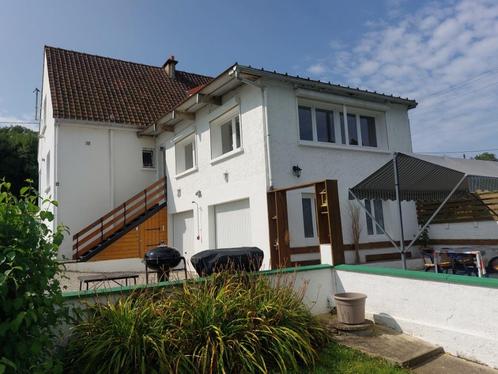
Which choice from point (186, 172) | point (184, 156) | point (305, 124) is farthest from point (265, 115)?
point (184, 156)

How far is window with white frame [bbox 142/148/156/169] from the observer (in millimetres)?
17344

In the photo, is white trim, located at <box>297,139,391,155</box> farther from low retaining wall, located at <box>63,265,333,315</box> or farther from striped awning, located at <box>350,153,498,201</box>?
low retaining wall, located at <box>63,265,333,315</box>

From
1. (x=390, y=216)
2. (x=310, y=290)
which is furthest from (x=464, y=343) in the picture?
(x=390, y=216)

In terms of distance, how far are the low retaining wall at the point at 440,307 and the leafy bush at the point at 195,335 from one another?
1624 millimetres

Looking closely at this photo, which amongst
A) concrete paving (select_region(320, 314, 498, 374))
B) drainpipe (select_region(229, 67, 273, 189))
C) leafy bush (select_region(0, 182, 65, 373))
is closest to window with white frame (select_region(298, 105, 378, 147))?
drainpipe (select_region(229, 67, 273, 189))

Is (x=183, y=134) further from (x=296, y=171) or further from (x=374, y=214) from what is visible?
(x=374, y=214)

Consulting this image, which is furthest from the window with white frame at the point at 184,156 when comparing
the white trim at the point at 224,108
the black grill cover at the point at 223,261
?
the black grill cover at the point at 223,261

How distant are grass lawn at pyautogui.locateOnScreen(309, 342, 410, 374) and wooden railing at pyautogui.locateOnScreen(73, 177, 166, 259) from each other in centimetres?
1146

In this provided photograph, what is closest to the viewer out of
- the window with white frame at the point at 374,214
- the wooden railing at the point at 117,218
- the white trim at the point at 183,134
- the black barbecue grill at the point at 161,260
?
the black barbecue grill at the point at 161,260

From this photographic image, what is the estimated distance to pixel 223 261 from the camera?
258 inches

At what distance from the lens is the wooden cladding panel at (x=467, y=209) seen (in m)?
11.2

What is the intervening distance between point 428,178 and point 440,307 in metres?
4.97

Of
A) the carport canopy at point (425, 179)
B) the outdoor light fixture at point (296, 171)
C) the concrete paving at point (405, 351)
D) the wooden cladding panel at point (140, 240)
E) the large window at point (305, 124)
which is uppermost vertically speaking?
the large window at point (305, 124)

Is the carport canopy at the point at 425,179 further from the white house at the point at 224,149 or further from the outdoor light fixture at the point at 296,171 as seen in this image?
the outdoor light fixture at the point at 296,171
